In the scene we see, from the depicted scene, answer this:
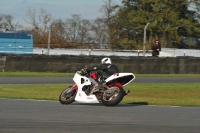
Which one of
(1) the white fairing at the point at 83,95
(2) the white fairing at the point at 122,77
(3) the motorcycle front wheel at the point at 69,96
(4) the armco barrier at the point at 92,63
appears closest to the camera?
(2) the white fairing at the point at 122,77

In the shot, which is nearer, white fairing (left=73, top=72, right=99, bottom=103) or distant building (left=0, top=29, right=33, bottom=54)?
white fairing (left=73, top=72, right=99, bottom=103)

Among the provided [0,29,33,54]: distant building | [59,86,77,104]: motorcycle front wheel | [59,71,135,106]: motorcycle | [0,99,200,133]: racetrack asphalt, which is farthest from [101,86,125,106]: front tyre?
[0,29,33,54]: distant building

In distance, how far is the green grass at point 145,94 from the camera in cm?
1447

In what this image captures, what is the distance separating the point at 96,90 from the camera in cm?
1223

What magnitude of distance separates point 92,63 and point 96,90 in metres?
14.9

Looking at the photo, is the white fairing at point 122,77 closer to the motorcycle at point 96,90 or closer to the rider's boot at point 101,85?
the motorcycle at point 96,90

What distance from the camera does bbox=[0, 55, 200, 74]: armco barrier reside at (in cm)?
2638

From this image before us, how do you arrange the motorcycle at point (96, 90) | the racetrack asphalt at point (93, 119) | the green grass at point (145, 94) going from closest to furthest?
the racetrack asphalt at point (93, 119) → the motorcycle at point (96, 90) → the green grass at point (145, 94)

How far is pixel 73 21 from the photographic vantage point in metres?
72.1

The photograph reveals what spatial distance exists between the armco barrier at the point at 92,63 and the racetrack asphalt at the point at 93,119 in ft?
45.6

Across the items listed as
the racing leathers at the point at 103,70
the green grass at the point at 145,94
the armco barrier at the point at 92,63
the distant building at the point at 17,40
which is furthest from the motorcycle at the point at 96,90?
the distant building at the point at 17,40

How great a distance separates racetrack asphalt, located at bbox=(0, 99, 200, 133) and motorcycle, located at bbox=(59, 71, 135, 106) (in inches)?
7.4

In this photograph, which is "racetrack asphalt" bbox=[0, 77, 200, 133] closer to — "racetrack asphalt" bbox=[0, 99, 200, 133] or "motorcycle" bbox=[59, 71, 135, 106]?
"racetrack asphalt" bbox=[0, 99, 200, 133]

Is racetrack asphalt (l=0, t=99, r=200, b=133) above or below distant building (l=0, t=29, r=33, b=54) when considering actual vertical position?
below
